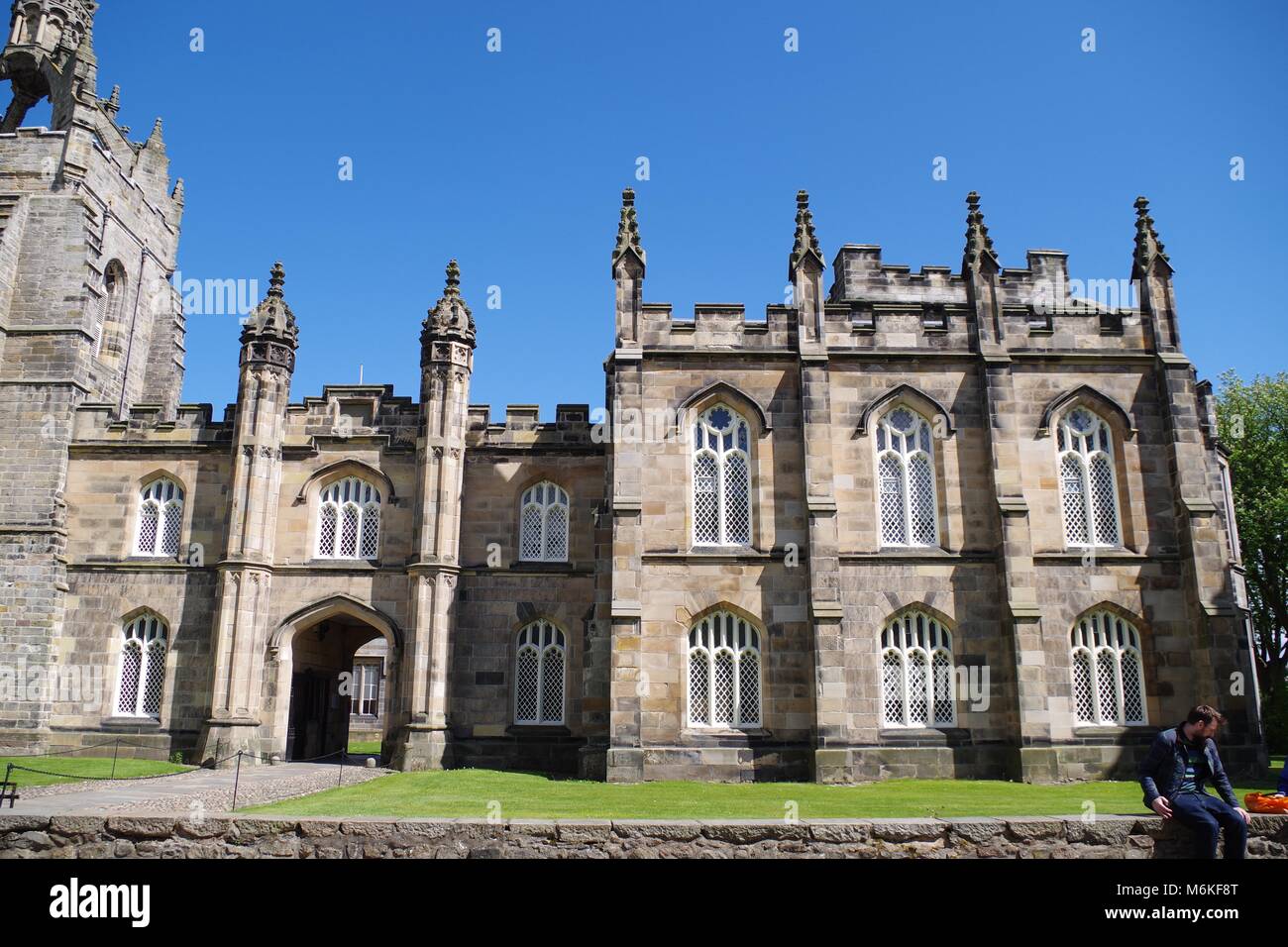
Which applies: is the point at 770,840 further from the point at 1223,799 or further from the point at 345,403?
the point at 345,403

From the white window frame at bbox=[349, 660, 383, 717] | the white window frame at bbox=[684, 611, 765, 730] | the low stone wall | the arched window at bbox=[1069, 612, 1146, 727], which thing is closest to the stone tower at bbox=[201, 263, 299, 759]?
the white window frame at bbox=[684, 611, 765, 730]

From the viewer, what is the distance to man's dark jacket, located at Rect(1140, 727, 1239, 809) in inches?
366

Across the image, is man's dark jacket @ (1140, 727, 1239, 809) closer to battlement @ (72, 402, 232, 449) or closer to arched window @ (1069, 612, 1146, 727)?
arched window @ (1069, 612, 1146, 727)

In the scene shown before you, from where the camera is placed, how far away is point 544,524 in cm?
2694

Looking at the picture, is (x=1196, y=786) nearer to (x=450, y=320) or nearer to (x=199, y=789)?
(x=199, y=789)

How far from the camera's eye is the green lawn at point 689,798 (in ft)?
50.8

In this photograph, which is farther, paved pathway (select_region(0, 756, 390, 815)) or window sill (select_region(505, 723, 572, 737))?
window sill (select_region(505, 723, 572, 737))

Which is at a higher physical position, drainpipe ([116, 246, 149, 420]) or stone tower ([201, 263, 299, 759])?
drainpipe ([116, 246, 149, 420])

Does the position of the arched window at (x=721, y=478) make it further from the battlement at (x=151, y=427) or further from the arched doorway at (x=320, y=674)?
the battlement at (x=151, y=427)

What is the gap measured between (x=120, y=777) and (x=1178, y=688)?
942 inches

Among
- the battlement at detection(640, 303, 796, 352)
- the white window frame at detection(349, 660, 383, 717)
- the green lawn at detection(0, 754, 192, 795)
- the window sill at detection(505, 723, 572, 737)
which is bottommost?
the green lawn at detection(0, 754, 192, 795)

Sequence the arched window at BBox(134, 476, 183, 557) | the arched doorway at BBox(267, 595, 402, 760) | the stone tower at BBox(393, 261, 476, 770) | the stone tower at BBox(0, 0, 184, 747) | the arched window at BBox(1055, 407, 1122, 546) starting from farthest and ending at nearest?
the arched window at BBox(134, 476, 183, 557) → the stone tower at BBox(0, 0, 184, 747) → the arched doorway at BBox(267, 595, 402, 760) → the stone tower at BBox(393, 261, 476, 770) → the arched window at BBox(1055, 407, 1122, 546)

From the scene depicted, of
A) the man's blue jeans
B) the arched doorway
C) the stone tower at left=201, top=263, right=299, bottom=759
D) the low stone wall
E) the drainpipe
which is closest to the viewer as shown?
the man's blue jeans

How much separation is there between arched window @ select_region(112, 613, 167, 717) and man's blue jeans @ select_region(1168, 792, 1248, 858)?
80.8 ft
